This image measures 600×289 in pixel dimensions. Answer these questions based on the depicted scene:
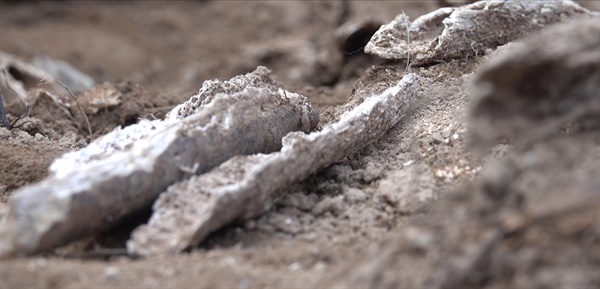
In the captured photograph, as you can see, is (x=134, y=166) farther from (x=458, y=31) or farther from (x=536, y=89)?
(x=458, y=31)

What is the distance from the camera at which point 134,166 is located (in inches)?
92.4

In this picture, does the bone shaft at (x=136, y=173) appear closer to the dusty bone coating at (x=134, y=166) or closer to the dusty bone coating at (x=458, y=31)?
the dusty bone coating at (x=134, y=166)

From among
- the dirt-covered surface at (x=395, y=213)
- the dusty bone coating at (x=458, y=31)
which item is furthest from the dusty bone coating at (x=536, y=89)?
the dusty bone coating at (x=458, y=31)

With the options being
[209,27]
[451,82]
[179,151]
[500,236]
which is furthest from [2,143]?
[209,27]

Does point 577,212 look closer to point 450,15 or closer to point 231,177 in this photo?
point 231,177

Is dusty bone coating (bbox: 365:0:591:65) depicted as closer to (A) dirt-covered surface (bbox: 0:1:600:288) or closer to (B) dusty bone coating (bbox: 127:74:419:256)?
(A) dirt-covered surface (bbox: 0:1:600:288)

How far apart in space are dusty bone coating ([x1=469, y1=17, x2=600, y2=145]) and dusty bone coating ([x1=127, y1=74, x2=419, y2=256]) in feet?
2.34

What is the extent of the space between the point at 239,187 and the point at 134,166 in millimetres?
318

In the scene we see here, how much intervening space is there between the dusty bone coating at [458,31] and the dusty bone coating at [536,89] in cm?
147

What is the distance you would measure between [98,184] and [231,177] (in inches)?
16.2

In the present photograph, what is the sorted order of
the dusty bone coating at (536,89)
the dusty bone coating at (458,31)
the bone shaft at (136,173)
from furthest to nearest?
the dusty bone coating at (458,31) → the bone shaft at (136,173) → the dusty bone coating at (536,89)

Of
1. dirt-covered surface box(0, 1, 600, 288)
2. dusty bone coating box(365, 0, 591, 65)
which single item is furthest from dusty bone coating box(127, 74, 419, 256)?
dusty bone coating box(365, 0, 591, 65)

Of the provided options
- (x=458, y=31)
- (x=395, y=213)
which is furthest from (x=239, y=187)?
(x=458, y=31)

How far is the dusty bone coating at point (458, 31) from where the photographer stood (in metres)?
3.50
